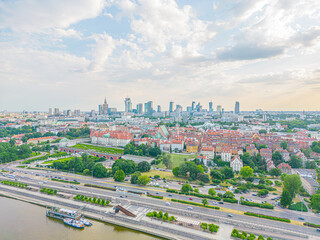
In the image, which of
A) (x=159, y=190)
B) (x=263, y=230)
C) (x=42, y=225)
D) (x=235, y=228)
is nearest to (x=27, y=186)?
(x=42, y=225)

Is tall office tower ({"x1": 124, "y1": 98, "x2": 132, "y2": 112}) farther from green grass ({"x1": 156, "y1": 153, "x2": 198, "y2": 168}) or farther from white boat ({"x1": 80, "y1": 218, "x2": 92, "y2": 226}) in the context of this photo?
white boat ({"x1": 80, "y1": 218, "x2": 92, "y2": 226})

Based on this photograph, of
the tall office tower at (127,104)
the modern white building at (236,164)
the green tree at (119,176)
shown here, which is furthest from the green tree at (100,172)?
the tall office tower at (127,104)

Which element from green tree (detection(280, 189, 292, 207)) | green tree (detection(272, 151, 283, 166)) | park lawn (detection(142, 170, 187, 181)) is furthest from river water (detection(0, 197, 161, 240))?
green tree (detection(272, 151, 283, 166))

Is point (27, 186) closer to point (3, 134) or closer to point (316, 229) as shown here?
point (316, 229)

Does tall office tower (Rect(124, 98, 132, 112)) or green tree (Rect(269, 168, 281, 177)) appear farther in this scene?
tall office tower (Rect(124, 98, 132, 112))

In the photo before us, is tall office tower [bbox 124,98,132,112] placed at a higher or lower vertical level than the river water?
higher

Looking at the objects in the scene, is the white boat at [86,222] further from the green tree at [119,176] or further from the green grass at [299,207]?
the green grass at [299,207]

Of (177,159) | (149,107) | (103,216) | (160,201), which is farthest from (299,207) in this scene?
(149,107)

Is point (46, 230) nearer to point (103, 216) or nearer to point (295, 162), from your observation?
point (103, 216)
